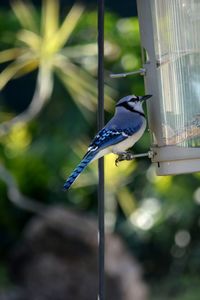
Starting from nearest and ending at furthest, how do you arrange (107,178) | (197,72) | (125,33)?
(197,72), (107,178), (125,33)

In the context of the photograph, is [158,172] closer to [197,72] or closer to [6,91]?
[197,72]

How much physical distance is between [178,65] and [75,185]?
377cm

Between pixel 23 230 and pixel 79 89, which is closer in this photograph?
pixel 79 89

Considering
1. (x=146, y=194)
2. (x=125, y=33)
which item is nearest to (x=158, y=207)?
(x=146, y=194)

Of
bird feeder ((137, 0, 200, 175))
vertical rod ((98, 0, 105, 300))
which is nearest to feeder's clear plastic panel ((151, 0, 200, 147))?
bird feeder ((137, 0, 200, 175))

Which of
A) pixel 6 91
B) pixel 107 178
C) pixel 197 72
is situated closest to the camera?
pixel 197 72

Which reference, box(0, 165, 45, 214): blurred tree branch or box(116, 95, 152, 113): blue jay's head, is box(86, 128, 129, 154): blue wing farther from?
box(0, 165, 45, 214): blurred tree branch

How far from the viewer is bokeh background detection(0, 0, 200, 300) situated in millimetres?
7465

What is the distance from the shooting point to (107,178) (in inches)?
287

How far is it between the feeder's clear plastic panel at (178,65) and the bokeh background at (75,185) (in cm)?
351

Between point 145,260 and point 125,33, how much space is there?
1.84 meters

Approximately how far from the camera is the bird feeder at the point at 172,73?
3.70 meters

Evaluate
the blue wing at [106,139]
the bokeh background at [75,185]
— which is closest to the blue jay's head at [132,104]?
the blue wing at [106,139]

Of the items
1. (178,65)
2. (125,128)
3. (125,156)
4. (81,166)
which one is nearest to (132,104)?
(125,128)
